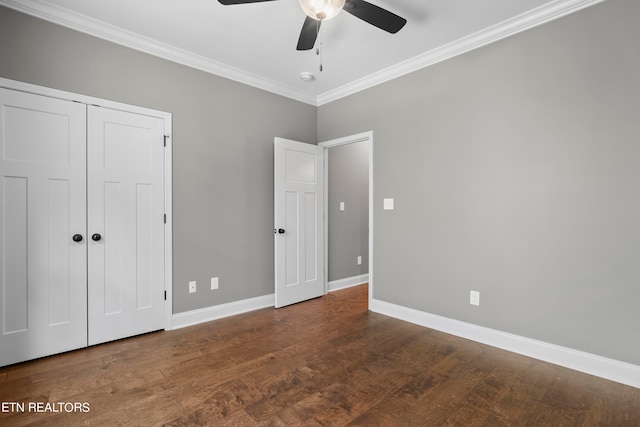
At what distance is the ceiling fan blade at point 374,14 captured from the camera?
1.86 metres

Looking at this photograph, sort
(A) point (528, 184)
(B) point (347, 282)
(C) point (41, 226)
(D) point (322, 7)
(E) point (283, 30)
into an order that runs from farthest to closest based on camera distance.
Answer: (B) point (347, 282), (E) point (283, 30), (A) point (528, 184), (C) point (41, 226), (D) point (322, 7)

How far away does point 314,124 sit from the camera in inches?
167

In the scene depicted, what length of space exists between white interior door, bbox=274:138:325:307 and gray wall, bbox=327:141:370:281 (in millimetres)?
352

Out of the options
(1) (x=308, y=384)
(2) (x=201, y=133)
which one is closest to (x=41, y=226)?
(2) (x=201, y=133)

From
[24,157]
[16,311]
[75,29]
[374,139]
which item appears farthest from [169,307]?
[374,139]

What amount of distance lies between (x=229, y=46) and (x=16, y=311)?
2.79 meters

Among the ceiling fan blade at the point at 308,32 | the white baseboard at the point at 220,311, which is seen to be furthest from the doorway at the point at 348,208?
the ceiling fan blade at the point at 308,32

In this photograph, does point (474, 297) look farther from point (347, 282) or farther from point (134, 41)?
point (134, 41)

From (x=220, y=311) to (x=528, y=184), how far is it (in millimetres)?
3155

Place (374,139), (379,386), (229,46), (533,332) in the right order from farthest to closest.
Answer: (374,139) < (229,46) < (533,332) < (379,386)

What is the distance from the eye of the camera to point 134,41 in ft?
8.96

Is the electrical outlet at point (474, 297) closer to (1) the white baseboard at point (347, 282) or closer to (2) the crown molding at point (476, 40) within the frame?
(1) the white baseboard at point (347, 282)

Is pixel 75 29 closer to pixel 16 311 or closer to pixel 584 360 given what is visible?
pixel 16 311

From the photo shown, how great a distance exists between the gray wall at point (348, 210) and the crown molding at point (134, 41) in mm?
1342
